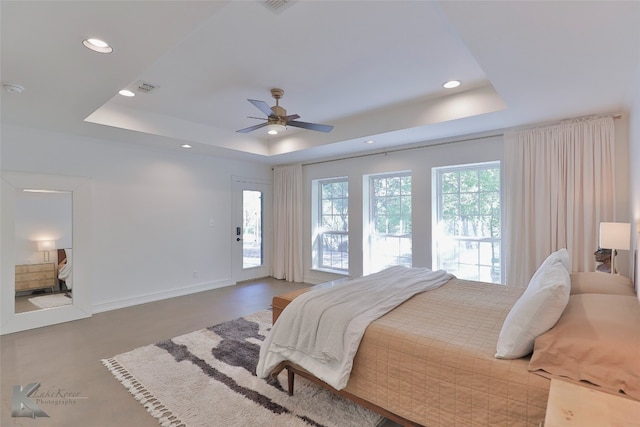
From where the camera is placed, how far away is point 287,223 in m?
6.29

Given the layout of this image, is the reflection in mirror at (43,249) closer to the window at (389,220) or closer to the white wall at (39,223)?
the white wall at (39,223)

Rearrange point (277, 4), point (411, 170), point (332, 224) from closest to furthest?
1. point (277, 4)
2. point (411, 170)
3. point (332, 224)

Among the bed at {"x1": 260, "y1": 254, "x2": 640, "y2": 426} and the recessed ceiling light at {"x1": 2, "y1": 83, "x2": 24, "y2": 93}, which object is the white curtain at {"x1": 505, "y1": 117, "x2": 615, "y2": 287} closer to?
the bed at {"x1": 260, "y1": 254, "x2": 640, "y2": 426}

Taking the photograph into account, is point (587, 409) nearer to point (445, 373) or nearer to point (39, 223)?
→ point (445, 373)

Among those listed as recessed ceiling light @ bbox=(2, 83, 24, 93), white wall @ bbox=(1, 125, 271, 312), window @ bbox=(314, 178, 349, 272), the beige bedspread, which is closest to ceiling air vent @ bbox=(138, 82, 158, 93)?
recessed ceiling light @ bbox=(2, 83, 24, 93)

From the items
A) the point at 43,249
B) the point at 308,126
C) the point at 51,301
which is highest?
the point at 308,126

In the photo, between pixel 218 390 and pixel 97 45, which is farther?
pixel 218 390

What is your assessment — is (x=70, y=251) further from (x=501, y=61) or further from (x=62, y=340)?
(x=501, y=61)

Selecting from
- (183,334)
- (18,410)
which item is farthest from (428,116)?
(18,410)

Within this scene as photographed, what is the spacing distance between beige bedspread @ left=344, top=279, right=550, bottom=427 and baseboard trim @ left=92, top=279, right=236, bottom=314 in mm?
3972

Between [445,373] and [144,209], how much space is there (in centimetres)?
472

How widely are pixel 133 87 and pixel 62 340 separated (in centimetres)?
282

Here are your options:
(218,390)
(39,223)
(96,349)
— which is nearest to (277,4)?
(218,390)

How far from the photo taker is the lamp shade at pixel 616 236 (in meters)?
2.61
